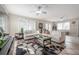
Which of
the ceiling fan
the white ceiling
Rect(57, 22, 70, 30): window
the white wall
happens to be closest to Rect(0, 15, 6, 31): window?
the white ceiling

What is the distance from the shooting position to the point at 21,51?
147cm

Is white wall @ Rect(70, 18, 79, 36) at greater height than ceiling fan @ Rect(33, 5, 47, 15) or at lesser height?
lesser

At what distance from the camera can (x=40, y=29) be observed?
5.07 feet

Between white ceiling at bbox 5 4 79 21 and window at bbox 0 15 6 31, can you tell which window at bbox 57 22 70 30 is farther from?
window at bbox 0 15 6 31

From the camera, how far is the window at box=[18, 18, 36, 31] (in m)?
1.50

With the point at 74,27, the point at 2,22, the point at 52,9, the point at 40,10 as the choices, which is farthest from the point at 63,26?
the point at 2,22

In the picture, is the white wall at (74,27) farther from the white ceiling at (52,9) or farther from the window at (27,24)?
the window at (27,24)

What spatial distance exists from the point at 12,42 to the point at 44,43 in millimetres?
616

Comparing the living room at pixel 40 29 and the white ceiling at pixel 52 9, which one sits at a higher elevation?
the white ceiling at pixel 52 9

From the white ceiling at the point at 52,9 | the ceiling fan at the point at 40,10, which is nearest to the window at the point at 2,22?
the white ceiling at the point at 52,9

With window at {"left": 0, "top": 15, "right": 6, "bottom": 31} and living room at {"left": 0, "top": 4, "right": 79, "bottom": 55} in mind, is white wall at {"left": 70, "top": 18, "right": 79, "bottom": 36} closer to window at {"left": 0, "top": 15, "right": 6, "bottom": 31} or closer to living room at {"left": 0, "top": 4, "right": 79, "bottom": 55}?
living room at {"left": 0, "top": 4, "right": 79, "bottom": 55}

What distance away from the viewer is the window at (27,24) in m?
1.50
